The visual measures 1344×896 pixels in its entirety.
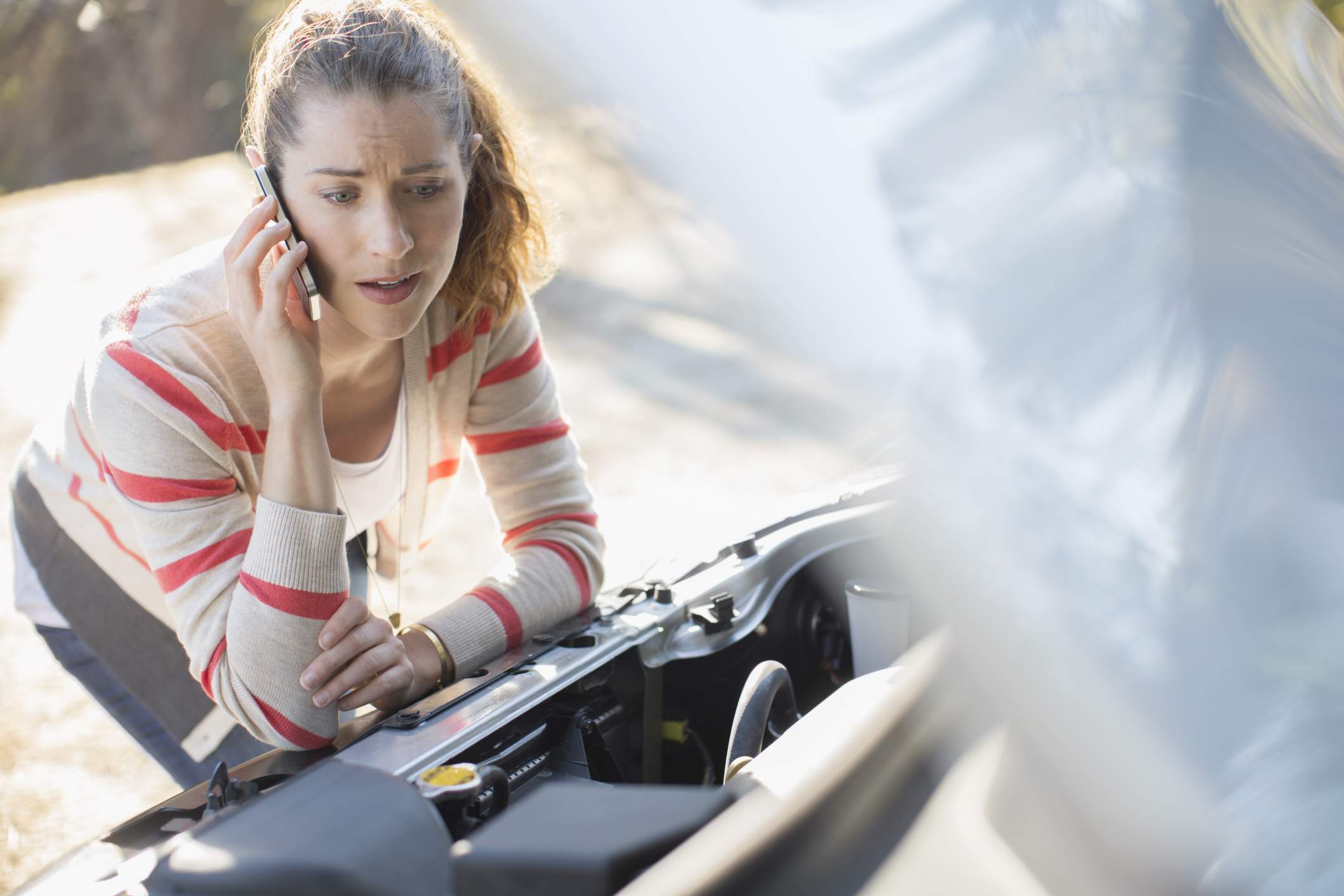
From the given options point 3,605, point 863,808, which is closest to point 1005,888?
point 863,808

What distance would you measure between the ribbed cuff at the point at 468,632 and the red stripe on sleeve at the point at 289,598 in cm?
15

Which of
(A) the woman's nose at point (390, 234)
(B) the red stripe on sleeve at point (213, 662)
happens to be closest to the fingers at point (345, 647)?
(B) the red stripe on sleeve at point (213, 662)

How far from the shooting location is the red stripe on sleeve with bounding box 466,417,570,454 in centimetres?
182

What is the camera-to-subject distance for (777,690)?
1432 millimetres

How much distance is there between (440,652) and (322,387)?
0.39m

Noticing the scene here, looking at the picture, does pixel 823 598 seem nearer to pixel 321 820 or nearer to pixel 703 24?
pixel 703 24

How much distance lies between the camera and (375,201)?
4.57ft

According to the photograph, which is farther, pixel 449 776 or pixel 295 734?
→ pixel 295 734

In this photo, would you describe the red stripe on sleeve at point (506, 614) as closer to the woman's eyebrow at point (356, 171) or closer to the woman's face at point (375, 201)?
the woman's face at point (375, 201)

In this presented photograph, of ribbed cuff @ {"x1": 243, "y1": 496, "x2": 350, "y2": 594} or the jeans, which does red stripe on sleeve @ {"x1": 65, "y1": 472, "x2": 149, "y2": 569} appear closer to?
the jeans

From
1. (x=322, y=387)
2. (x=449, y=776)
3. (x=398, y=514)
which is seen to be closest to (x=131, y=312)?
(x=322, y=387)

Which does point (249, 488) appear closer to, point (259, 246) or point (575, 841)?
point (259, 246)

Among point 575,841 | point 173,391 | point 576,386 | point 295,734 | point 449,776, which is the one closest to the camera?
point 575,841

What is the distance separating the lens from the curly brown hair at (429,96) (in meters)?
1.39
